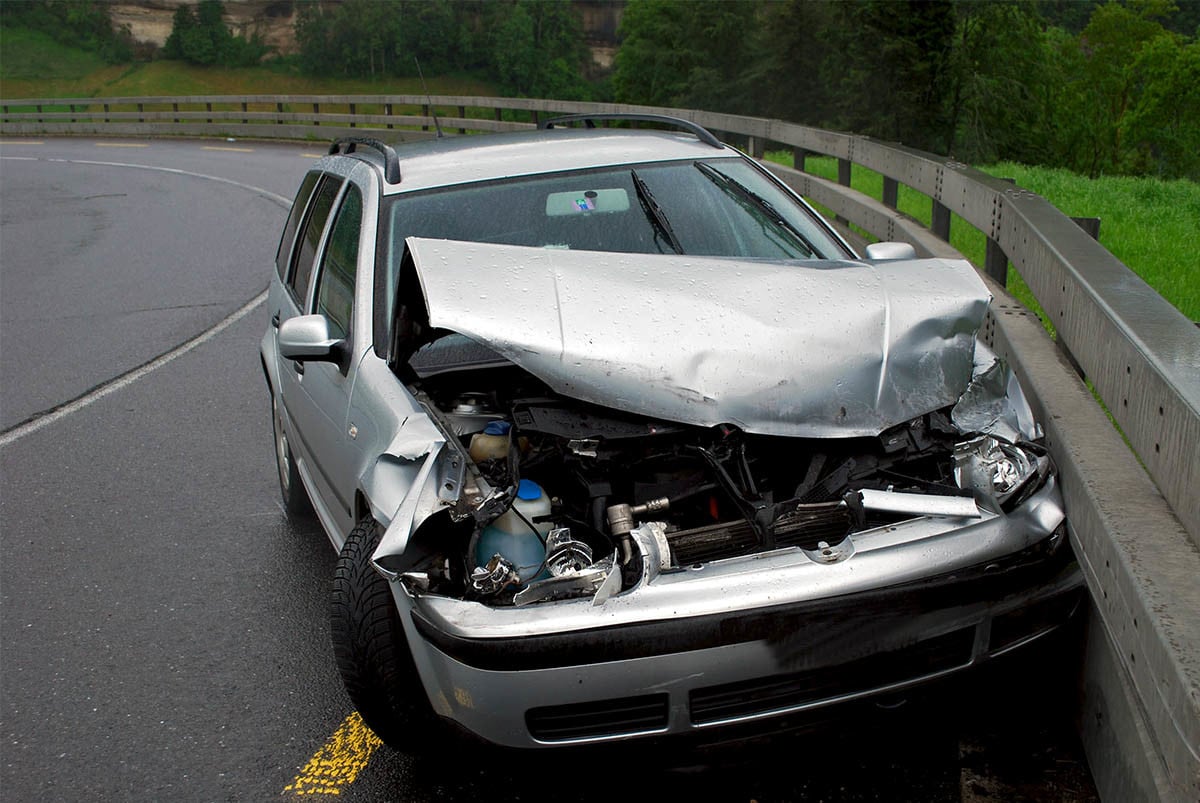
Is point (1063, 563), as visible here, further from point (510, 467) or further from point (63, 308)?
point (63, 308)

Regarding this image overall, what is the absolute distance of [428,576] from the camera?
320 cm

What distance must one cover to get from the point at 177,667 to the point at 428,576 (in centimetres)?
170

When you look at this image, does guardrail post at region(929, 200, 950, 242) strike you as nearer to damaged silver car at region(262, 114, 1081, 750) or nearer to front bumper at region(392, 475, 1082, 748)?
damaged silver car at region(262, 114, 1081, 750)

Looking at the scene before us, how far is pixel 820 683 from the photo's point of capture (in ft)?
10.1

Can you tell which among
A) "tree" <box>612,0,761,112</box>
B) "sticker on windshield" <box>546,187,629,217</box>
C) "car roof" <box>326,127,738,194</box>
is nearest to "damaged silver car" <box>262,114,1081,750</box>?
"sticker on windshield" <box>546,187,629,217</box>

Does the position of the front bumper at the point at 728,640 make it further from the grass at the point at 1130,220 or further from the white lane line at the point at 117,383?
the white lane line at the point at 117,383

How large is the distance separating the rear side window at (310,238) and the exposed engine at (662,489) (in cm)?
168

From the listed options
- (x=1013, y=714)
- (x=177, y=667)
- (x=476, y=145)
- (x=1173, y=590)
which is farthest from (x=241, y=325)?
(x=1173, y=590)

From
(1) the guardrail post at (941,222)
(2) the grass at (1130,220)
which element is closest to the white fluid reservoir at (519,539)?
(2) the grass at (1130,220)

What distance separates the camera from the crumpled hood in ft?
11.4

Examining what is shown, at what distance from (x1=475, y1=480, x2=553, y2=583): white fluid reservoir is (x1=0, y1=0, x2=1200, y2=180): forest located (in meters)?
21.9

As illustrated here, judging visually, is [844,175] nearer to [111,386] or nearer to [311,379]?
[111,386]

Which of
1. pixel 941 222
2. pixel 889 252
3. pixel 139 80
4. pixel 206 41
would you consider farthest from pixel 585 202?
pixel 206 41

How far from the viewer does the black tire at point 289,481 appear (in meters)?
5.64
